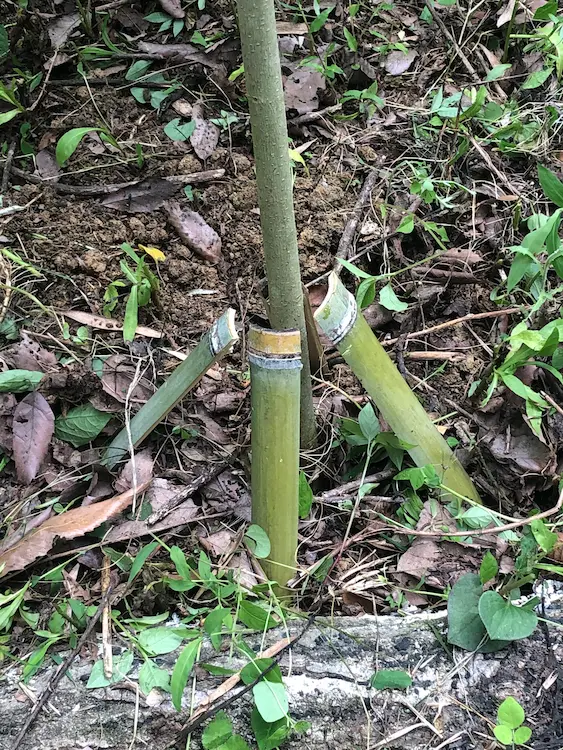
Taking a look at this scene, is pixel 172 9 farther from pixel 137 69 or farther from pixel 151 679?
pixel 151 679

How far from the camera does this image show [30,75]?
1.88 m

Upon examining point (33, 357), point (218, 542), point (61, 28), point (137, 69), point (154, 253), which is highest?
point (61, 28)

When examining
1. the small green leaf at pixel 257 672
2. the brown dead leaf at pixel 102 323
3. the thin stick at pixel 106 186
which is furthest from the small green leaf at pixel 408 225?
the small green leaf at pixel 257 672

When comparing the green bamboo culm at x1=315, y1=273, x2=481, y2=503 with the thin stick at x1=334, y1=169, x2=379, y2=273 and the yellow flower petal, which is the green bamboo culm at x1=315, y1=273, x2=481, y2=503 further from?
the yellow flower petal

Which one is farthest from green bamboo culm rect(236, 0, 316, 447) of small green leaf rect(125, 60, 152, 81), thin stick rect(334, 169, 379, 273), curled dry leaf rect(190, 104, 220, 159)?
small green leaf rect(125, 60, 152, 81)

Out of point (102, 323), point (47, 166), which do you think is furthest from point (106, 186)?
point (102, 323)

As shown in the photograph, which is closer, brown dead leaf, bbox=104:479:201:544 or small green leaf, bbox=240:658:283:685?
small green leaf, bbox=240:658:283:685

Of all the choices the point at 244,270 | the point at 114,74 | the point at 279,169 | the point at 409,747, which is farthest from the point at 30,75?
the point at 409,747

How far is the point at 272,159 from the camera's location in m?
0.99

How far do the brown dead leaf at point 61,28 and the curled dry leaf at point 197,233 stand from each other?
29.6 inches

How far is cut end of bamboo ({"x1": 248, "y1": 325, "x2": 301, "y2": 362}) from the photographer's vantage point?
1048 mm

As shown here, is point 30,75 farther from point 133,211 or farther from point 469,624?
point 469,624

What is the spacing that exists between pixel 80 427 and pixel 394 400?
0.73 m

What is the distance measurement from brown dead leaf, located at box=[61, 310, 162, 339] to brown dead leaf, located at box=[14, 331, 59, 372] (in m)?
0.12
